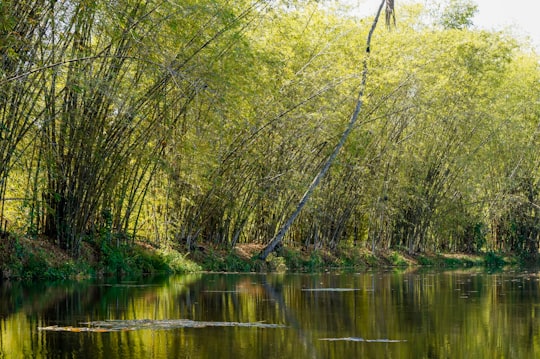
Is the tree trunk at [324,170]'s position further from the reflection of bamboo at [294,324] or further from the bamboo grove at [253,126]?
the reflection of bamboo at [294,324]

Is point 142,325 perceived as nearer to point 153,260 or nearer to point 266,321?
point 266,321

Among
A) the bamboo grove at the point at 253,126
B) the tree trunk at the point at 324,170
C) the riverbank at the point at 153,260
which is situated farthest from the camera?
the tree trunk at the point at 324,170

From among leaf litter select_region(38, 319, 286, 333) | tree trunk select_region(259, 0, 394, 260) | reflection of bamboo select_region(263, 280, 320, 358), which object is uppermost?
tree trunk select_region(259, 0, 394, 260)

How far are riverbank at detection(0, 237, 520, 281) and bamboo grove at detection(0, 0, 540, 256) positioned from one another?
1.17ft

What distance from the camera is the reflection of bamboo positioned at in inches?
263

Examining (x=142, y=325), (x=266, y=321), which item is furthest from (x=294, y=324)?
(x=142, y=325)

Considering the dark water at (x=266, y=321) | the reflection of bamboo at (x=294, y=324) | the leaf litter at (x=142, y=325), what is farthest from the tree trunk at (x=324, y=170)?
the leaf litter at (x=142, y=325)

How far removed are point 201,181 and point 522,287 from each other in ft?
21.5

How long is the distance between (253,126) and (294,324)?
34.5ft

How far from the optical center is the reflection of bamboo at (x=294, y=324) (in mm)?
6688

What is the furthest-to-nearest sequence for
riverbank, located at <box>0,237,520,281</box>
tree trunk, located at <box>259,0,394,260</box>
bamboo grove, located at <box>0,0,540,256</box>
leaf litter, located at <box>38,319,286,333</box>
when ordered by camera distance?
tree trunk, located at <box>259,0,394,260</box> → riverbank, located at <box>0,237,520,281</box> → bamboo grove, located at <box>0,0,540,256</box> → leaf litter, located at <box>38,319,286,333</box>

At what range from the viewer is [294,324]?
845cm

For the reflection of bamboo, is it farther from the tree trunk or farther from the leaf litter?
the tree trunk

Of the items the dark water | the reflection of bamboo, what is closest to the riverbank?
the dark water
